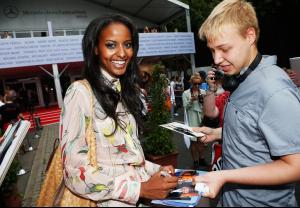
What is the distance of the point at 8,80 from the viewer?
71.2 feet

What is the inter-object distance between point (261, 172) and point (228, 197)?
1.18 feet

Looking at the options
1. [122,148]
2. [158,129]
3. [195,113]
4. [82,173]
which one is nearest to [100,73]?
[122,148]

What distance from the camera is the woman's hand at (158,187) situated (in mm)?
1419

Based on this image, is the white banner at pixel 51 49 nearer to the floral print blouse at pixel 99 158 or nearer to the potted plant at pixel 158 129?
the potted plant at pixel 158 129

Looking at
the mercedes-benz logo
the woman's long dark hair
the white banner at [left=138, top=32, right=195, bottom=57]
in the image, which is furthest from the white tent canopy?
the woman's long dark hair

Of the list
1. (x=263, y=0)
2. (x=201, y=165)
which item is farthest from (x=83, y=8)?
(x=201, y=165)

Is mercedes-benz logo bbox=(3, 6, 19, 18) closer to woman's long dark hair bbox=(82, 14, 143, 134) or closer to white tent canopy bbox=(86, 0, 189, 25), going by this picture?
white tent canopy bbox=(86, 0, 189, 25)

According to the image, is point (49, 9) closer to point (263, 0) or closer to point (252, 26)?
point (263, 0)

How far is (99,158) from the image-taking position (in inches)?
59.0

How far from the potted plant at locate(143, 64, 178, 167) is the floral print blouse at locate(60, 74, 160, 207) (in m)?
3.83

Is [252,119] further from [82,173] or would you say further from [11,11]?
[11,11]

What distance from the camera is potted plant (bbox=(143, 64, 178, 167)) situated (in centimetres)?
543

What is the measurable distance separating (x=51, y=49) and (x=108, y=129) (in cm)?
1432

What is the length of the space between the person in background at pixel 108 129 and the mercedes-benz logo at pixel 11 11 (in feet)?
68.7
